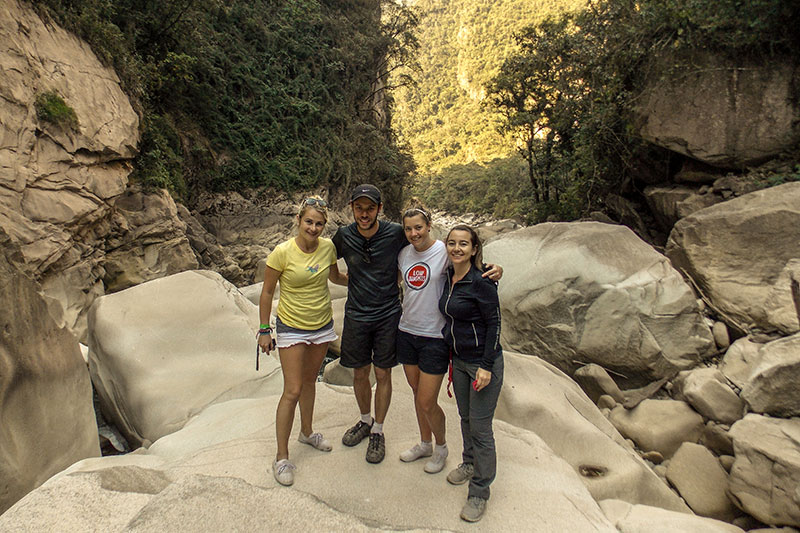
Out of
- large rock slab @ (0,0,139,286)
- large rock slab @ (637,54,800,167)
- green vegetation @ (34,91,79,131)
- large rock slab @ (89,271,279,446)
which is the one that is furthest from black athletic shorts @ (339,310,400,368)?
large rock slab @ (637,54,800,167)

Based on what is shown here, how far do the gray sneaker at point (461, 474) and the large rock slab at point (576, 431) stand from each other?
2.96 feet

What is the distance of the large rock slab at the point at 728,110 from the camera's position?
7.57 metres

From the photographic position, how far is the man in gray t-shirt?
8.70 feet

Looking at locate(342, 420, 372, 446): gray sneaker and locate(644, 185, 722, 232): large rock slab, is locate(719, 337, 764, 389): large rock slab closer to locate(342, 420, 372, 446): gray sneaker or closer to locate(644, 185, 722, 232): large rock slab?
locate(342, 420, 372, 446): gray sneaker

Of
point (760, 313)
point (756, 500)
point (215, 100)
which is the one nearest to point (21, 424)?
point (756, 500)

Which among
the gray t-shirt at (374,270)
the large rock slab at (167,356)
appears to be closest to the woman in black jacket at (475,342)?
the gray t-shirt at (374,270)

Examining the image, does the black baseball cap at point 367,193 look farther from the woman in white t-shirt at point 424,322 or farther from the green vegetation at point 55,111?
the green vegetation at point 55,111

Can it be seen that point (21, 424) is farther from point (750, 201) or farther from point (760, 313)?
point (750, 201)

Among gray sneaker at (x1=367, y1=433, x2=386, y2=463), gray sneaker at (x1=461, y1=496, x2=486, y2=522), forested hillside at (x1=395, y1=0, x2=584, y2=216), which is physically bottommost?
gray sneaker at (x1=461, y1=496, x2=486, y2=522)

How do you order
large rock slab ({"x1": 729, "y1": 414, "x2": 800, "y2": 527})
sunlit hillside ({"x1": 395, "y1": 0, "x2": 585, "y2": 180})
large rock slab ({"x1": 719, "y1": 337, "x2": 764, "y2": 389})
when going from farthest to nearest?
sunlit hillside ({"x1": 395, "y1": 0, "x2": 585, "y2": 180}) → large rock slab ({"x1": 719, "y1": 337, "x2": 764, "y2": 389}) → large rock slab ({"x1": 729, "y1": 414, "x2": 800, "y2": 527})

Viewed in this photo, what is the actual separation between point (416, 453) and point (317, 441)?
67cm

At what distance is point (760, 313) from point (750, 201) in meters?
1.64

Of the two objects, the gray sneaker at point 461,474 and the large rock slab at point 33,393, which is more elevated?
the large rock slab at point 33,393

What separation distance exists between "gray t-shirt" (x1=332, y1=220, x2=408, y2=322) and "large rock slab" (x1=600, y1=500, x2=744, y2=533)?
67.1 inches
